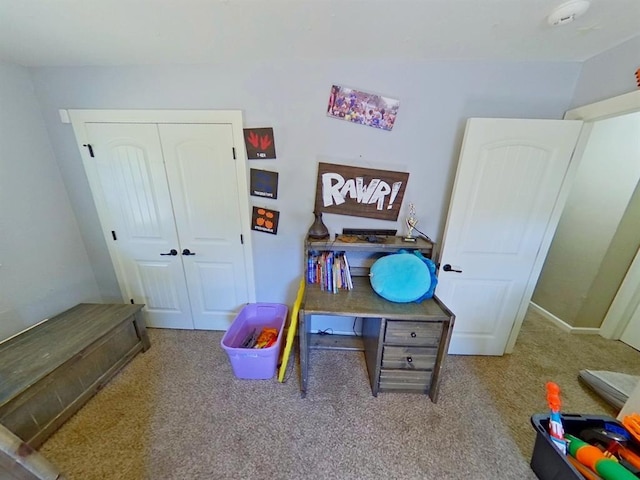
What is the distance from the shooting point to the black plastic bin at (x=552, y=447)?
1.11 m

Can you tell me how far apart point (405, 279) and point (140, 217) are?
7.44ft

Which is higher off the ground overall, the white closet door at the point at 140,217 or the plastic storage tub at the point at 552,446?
the white closet door at the point at 140,217

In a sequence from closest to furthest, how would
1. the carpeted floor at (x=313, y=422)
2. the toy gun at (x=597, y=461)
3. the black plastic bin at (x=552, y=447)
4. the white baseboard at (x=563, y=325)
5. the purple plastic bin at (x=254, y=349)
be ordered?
the toy gun at (x=597, y=461)
the black plastic bin at (x=552, y=447)
the carpeted floor at (x=313, y=422)
the purple plastic bin at (x=254, y=349)
the white baseboard at (x=563, y=325)

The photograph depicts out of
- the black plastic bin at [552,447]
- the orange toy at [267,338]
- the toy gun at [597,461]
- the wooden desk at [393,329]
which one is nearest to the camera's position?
the toy gun at [597,461]

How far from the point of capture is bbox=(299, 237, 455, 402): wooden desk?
1547 millimetres

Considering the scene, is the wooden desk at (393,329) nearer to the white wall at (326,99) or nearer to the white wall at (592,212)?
the white wall at (326,99)

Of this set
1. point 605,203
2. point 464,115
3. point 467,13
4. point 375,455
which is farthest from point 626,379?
point 467,13

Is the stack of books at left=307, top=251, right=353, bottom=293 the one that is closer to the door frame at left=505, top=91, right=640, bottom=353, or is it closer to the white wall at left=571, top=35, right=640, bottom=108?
the door frame at left=505, top=91, right=640, bottom=353

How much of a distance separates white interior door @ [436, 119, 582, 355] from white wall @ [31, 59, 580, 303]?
7.2 inches

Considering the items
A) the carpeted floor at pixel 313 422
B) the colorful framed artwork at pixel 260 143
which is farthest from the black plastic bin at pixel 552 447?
the colorful framed artwork at pixel 260 143

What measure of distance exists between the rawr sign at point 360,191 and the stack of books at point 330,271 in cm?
39

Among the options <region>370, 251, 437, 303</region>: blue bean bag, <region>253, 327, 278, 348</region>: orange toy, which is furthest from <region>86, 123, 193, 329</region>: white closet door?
<region>370, 251, 437, 303</region>: blue bean bag

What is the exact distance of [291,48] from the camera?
1514mm

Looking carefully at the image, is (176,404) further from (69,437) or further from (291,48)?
(291,48)
